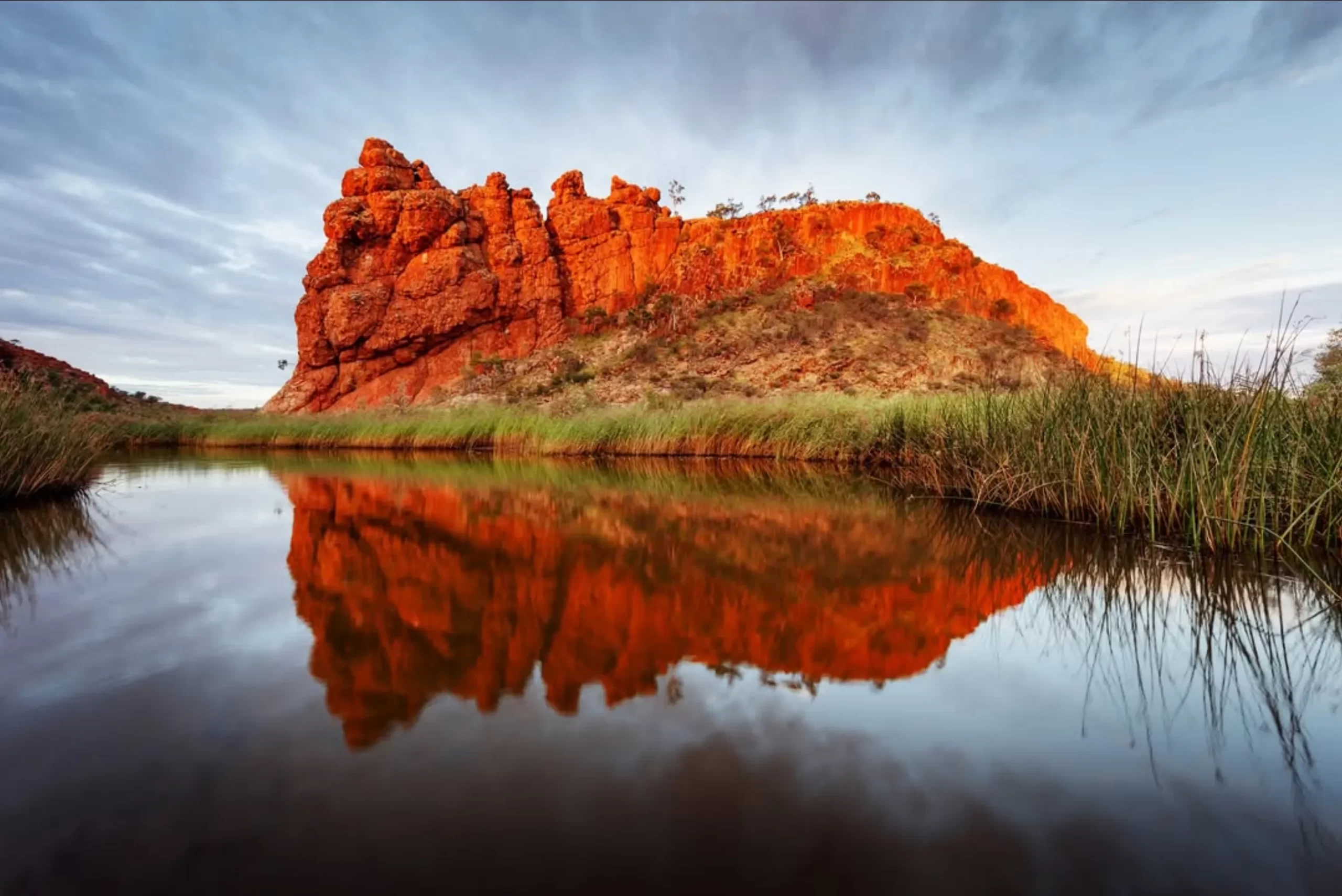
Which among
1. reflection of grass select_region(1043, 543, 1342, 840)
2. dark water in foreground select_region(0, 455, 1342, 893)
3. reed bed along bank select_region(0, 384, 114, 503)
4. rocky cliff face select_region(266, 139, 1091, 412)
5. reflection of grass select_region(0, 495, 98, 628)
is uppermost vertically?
rocky cliff face select_region(266, 139, 1091, 412)

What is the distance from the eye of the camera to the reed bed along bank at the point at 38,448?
231 inches

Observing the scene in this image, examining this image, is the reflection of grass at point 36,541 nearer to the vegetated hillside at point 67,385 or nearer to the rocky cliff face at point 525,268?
the vegetated hillside at point 67,385

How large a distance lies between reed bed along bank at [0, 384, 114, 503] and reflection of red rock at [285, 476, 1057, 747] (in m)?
3.20

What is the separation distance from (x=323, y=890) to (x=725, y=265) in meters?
46.5

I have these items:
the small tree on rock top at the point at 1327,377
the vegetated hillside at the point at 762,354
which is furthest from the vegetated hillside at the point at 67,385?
the vegetated hillside at the point at 762,354

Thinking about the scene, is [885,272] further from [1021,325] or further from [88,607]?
[88,607]

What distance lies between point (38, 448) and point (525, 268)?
38285 mm

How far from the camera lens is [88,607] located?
2615 mm

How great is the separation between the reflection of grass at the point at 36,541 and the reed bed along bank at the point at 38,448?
1.23ft

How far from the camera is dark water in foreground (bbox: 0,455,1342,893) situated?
3.56ft

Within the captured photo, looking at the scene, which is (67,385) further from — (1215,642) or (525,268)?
(525,268)

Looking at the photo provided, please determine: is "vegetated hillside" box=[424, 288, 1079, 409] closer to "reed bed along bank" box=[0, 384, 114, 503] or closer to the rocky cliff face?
the rocky cliff face

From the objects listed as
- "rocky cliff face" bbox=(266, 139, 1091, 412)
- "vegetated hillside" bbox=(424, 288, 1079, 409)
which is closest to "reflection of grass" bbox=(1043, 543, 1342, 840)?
"vegetated hillside" bbox=(424, 288, 1079, 409)

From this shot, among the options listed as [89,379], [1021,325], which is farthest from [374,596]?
[89,379]
